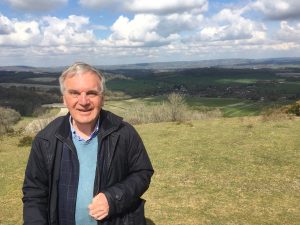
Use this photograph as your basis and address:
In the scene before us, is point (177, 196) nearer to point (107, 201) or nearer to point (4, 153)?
point (107, 201)

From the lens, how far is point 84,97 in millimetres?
3660

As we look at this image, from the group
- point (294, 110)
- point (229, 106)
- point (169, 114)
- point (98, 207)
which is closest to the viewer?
point (98, 207)

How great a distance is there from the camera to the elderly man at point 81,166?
3697 millimetres

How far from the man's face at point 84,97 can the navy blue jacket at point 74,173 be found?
0.17 meters

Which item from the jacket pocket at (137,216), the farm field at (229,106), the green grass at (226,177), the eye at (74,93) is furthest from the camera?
the farm field at (229,106)

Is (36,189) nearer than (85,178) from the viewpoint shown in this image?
No

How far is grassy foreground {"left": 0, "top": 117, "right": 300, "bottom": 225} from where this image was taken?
11679 mm

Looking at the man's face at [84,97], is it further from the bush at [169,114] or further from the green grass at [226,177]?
the bush at [169,114]

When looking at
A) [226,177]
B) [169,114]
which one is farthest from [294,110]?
[169,114]

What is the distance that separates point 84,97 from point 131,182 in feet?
3.20

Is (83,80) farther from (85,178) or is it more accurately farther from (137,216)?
(137,216)

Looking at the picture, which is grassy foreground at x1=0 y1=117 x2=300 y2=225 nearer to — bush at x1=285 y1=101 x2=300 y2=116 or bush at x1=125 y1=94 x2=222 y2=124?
bush at x1=285 y1=101 x2=300 y2=116

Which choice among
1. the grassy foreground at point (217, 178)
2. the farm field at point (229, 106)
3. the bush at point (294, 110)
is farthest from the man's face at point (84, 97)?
the farm field at point (229, 106)

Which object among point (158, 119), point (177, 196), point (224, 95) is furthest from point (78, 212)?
point (224, 95)
